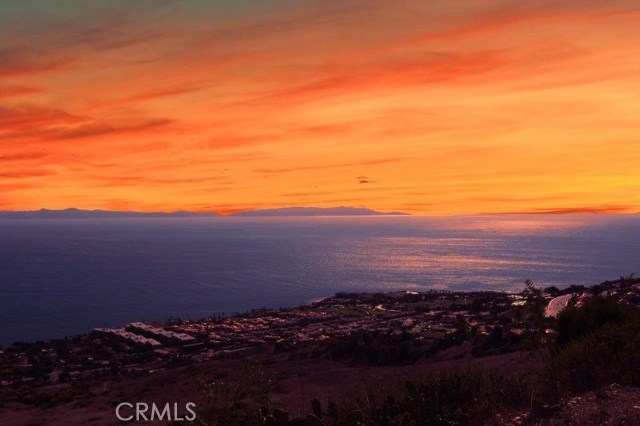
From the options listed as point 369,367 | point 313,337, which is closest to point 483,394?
point 369,367

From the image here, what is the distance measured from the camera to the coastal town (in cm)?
4134

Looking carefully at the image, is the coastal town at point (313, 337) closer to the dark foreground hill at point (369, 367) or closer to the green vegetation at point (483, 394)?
the dark foreground hill at point (369, 367)

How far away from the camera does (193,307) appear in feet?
385

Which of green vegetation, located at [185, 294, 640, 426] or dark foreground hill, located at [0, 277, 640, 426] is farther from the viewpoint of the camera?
dark foreground hill, located at [0, 277, 640, 426]

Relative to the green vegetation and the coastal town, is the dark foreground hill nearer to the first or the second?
the green vegetation

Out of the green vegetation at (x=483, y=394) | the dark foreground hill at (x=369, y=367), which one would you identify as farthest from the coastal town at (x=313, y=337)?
the green vegetation at (x=483, y=394)

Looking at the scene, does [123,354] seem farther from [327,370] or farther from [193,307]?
[193,307]

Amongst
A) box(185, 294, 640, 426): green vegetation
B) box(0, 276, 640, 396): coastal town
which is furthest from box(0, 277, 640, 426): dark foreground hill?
box(0, 276, 640, 396): coastal town

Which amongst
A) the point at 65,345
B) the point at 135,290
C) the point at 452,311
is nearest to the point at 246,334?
the point at 65,345

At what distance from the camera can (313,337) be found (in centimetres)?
6222

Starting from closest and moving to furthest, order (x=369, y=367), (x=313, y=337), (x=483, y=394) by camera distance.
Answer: (x=483, y=394), (x=369, y=367), (x=313, y=337)

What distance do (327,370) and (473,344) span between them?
37.5 ft

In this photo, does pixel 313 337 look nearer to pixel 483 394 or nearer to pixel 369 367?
pixel 369 367

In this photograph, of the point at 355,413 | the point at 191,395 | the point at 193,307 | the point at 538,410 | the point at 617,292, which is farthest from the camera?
the point at 193,307
